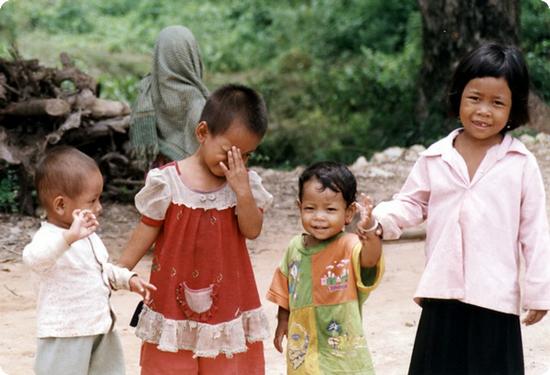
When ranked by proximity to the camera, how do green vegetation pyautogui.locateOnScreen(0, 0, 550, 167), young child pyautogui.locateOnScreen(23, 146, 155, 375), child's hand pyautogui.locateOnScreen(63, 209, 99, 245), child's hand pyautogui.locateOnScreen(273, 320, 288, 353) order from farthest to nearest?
1. green vegetation pyautogui.locateOnScreen(0, 0, 550, 167)
2. child's hand pyautogui.locateOnScreen(273, 320, 288, 353)
3. young child pyautogui.locateOnScreen(23, 146, 155, 375)
4. child's hand pyautogui.locateOnScreen(63, 209, 99, 245)

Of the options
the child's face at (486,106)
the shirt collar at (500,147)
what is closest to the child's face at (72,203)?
the shirt collar at (500,147)

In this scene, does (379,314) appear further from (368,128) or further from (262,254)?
(368,128)

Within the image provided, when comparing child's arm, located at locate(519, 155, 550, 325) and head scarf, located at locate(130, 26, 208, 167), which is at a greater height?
head scarf, located at locate(130, 26, 208, 167)

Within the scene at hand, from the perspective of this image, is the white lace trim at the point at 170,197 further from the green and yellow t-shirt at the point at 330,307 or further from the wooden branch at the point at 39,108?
the wooden branch at the point at 39,108

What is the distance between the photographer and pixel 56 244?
340 cm

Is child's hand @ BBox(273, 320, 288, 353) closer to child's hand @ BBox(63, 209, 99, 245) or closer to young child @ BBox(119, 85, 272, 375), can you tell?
young child @ BBox(119, 85, 272, 375)

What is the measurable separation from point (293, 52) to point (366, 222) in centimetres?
1216

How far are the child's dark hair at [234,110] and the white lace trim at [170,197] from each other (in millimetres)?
207

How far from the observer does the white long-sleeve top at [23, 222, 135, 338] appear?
349cm

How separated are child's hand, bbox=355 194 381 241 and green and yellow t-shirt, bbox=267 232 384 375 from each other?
0.48 ft

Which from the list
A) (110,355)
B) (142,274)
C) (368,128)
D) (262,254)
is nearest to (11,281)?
(142,274)

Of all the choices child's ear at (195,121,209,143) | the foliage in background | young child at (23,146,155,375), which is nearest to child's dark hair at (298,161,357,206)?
child's ear at (195,121,209,143)

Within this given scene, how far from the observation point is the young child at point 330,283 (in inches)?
143

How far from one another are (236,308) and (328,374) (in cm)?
43
